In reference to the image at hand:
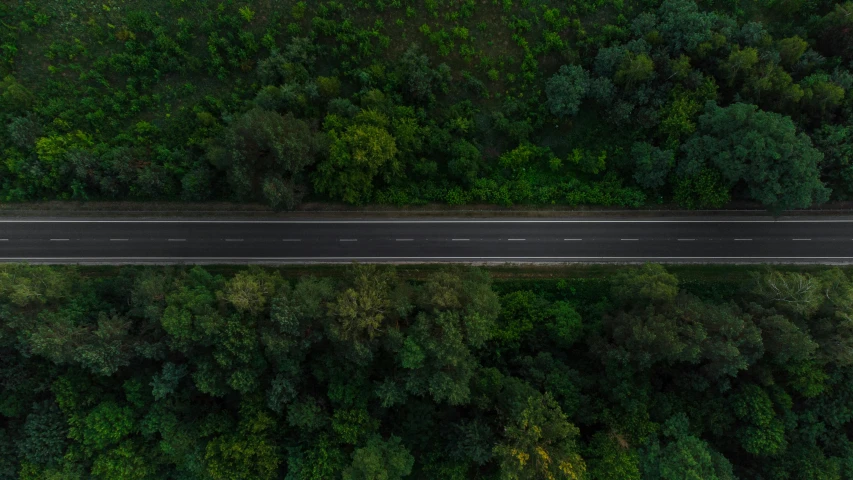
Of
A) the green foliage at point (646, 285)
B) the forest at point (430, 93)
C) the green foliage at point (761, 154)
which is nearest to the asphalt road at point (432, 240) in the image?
the forest at point (430, 93)

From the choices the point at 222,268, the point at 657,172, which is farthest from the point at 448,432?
the point at 657,172

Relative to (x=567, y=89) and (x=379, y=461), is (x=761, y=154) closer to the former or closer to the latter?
(x=567, y=89)

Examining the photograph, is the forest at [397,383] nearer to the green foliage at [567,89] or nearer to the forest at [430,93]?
the forest at [430,93]

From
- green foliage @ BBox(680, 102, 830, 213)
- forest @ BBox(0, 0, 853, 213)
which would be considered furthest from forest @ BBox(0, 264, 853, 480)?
forest @ BBox(0, 0, 853, 213)

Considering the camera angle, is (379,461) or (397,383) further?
(397,383)

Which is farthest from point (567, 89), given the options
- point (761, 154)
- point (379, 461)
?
point (379, 461)
